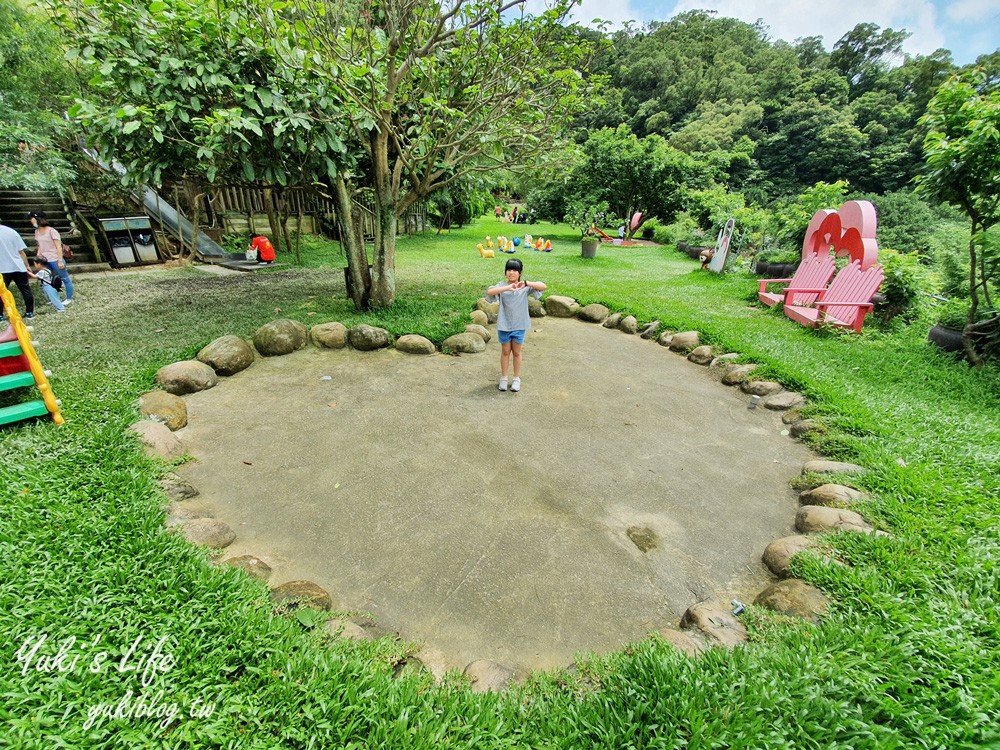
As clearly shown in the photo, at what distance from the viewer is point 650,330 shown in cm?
655

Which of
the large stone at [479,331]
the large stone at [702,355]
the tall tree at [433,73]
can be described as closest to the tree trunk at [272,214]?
the tall tree at [433,73]

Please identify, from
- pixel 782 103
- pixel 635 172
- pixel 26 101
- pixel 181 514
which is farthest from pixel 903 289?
pixel 782 103

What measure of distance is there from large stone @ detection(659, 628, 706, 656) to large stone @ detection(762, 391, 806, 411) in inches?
122

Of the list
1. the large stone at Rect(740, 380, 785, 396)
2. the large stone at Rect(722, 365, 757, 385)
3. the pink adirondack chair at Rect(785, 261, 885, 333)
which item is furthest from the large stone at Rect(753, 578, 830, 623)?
the pink adirondack chair at Rect(785, 261, 885, 333)

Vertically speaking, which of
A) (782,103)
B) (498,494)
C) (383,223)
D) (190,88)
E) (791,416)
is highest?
(782,103)

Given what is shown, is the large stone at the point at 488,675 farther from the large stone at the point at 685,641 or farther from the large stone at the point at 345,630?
the large stone at the point at 685,641

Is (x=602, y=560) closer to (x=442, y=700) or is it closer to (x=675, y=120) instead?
(x=442, y=700)

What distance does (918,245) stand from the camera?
21703 mm

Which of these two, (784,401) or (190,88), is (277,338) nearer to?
(190,88)

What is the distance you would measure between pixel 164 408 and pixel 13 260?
15.3ft

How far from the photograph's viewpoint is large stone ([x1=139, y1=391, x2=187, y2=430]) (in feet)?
11.8

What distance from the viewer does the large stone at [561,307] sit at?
7.48 meters

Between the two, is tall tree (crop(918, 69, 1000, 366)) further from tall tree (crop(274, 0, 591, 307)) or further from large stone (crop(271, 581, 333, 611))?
large stone (crop(271, 581, 333, 611))

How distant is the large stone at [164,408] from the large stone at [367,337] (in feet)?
6.81
